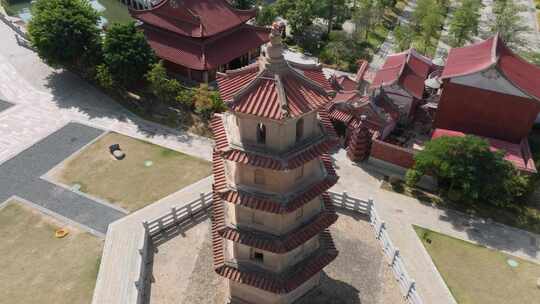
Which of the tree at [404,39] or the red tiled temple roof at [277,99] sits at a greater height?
the red tiled temple roof at [277,99]

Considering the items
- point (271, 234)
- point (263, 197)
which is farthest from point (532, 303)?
point (263, 197)

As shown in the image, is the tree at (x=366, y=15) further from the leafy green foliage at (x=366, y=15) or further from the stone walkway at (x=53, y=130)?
the stone walkway at (x=53, y=130)

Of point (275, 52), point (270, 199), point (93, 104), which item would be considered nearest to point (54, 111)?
point (93, 104)

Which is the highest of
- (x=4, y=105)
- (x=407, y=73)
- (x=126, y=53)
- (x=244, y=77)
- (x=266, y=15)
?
(x=244, y=77)

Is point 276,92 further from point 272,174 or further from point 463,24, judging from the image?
point 463,24

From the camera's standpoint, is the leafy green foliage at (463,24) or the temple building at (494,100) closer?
the temple building at (494,100)

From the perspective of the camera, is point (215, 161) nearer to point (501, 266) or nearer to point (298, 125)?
point (298, 125)

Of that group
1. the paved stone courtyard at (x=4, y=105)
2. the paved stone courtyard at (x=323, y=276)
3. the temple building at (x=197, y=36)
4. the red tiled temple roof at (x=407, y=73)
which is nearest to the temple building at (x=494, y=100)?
the red tiled temple roof at (x=407, y=73)
